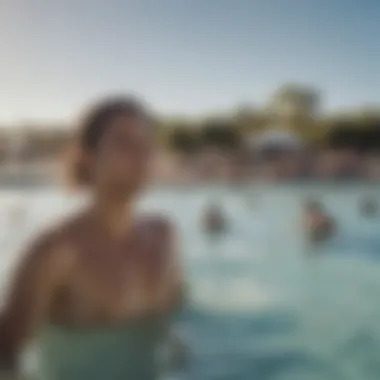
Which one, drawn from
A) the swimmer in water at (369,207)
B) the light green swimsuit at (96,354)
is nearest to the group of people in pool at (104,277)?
the light green swimsuit at (96,354)

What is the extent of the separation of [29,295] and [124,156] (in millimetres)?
261

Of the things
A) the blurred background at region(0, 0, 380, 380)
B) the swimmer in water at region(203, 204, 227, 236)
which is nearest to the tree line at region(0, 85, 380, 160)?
the blurred background at region(0, 0, 380, 380)

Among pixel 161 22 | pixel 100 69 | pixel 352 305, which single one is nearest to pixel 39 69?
pixel 100 69

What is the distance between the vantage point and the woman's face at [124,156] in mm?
947

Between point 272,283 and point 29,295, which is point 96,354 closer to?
point 29,295

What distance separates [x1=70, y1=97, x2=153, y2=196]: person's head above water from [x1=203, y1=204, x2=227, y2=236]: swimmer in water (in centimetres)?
12

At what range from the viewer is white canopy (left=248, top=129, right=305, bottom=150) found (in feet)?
3.35

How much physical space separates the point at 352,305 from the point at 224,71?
1.48 ft

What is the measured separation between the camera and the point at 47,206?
37.2 inches

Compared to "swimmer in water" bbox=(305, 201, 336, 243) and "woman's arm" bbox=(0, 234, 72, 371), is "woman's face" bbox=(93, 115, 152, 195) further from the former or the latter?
"swimmer in water" bbox=(305, 201, 336, 243)

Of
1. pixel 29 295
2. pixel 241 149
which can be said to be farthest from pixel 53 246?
pixel 241 149

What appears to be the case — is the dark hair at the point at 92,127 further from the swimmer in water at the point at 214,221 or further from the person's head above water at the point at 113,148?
the swimmer in water at the point at 214,221

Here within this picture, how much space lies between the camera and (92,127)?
958 mm

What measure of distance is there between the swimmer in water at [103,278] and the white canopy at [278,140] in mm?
193
